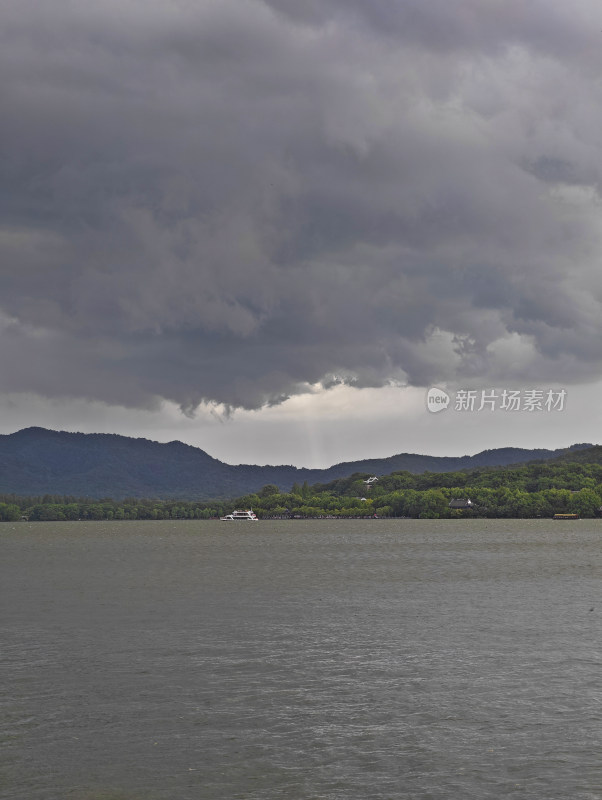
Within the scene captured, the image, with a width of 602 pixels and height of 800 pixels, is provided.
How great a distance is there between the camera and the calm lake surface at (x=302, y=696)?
26.8 m

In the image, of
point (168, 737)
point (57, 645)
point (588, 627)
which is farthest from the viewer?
point (588, 627)


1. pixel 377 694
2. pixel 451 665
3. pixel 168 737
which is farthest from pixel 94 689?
pixel 451 665

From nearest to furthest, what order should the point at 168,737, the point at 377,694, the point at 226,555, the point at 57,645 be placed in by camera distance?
1. the point at 168,737
2. the point at 377,694
3. the point at 57,645
4. the point at 226,555

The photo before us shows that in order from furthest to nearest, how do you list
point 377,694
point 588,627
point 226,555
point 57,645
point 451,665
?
1. point 226,555
2. point 588,627
3. point 57,645
4. point 451,665
5. point 377,694

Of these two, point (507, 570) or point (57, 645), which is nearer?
point (57, 645)

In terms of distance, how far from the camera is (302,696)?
37.8m

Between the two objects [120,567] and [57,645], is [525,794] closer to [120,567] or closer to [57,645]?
[57,645]

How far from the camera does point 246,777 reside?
2702 centimetres

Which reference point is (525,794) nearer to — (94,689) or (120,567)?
(94,689)

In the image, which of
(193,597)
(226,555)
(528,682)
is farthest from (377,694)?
(226,555)

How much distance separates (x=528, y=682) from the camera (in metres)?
39.7

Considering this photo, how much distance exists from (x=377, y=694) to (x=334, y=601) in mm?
38087

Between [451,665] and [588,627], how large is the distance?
17.0 meters

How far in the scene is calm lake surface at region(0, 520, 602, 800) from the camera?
88.0 ft
